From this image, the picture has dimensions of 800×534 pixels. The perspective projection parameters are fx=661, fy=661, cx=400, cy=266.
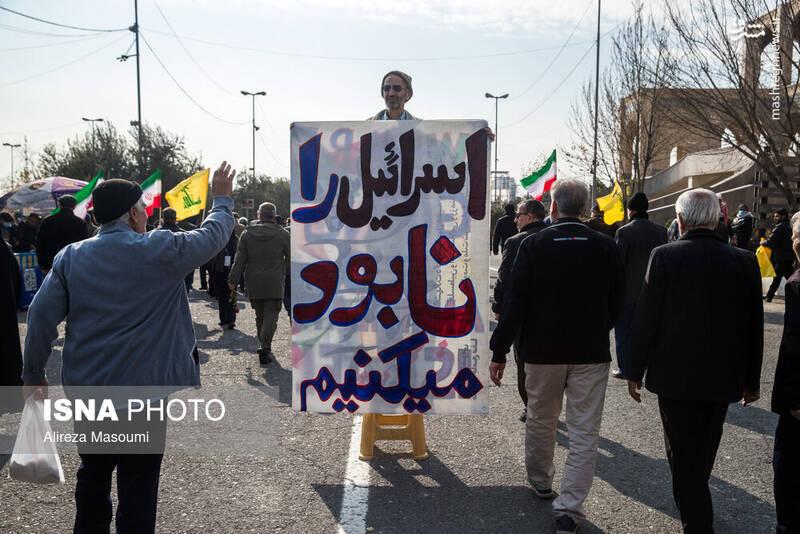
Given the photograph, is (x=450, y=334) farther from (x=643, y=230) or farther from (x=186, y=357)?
(x=643, y=230)

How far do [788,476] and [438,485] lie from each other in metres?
2.06

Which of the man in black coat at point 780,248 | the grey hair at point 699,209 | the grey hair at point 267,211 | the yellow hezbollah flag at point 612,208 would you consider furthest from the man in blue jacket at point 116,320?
the man in black coat at point 780,248

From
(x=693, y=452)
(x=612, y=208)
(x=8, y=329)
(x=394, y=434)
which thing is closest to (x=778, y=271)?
(x=612, y=208)

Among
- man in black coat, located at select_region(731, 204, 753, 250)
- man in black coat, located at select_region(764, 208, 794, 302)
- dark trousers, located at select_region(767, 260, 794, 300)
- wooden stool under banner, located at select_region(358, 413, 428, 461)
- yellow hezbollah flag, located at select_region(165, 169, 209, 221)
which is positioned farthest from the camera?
man in black coat, located at select_region(731, 204, 753, 250)

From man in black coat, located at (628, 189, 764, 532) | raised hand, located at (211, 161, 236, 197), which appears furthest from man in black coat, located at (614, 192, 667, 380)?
raised hand, located at (211, 161, 236, 197)

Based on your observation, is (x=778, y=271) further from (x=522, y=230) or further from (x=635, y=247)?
(x=522, y=230)

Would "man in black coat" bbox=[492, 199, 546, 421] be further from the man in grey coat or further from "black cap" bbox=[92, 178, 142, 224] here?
the man in grey coat

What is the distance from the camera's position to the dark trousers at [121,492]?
284 centimetres

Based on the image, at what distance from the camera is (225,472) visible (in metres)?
4.61

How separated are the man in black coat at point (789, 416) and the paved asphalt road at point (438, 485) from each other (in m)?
0.59

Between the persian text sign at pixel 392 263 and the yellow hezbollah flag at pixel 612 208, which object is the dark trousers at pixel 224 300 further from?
the persian text sign at pixel 392 263

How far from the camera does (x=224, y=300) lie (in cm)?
1102

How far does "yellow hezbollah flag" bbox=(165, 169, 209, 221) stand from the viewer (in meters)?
12.4

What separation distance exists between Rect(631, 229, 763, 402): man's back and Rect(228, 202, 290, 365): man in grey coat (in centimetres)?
576
